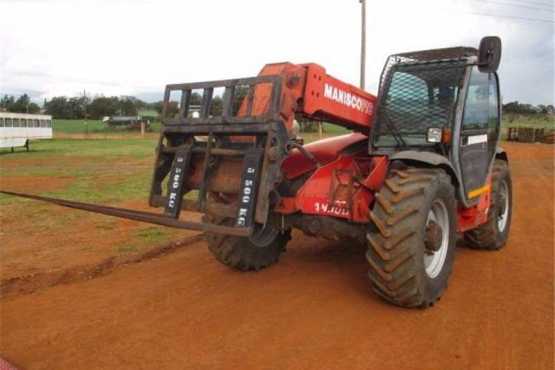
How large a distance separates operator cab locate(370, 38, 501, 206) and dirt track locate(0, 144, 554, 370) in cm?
133

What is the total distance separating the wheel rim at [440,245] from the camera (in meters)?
5.03

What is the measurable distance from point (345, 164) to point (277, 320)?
175cm

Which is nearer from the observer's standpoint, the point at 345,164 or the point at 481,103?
the point at 345,164

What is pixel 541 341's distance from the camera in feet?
13.4

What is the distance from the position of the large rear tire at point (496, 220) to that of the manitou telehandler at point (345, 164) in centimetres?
55

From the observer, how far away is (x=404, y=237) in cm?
437

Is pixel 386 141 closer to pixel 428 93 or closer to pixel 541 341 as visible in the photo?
pixel 428 93

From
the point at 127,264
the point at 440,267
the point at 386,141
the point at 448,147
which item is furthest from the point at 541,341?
the point at 127,264

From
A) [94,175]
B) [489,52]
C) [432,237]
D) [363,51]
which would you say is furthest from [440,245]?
[363,51]

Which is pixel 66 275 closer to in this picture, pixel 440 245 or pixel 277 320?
pixel 277 320

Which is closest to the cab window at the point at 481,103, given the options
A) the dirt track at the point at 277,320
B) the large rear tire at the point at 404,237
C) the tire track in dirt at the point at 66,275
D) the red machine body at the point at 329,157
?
the red machine body at the point at 329,157

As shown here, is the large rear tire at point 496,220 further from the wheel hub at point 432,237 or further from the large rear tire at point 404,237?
the large rear tire at point 404,237

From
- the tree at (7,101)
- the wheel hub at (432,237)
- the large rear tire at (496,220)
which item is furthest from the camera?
the tree at (7,101)

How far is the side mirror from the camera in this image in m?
4.83
